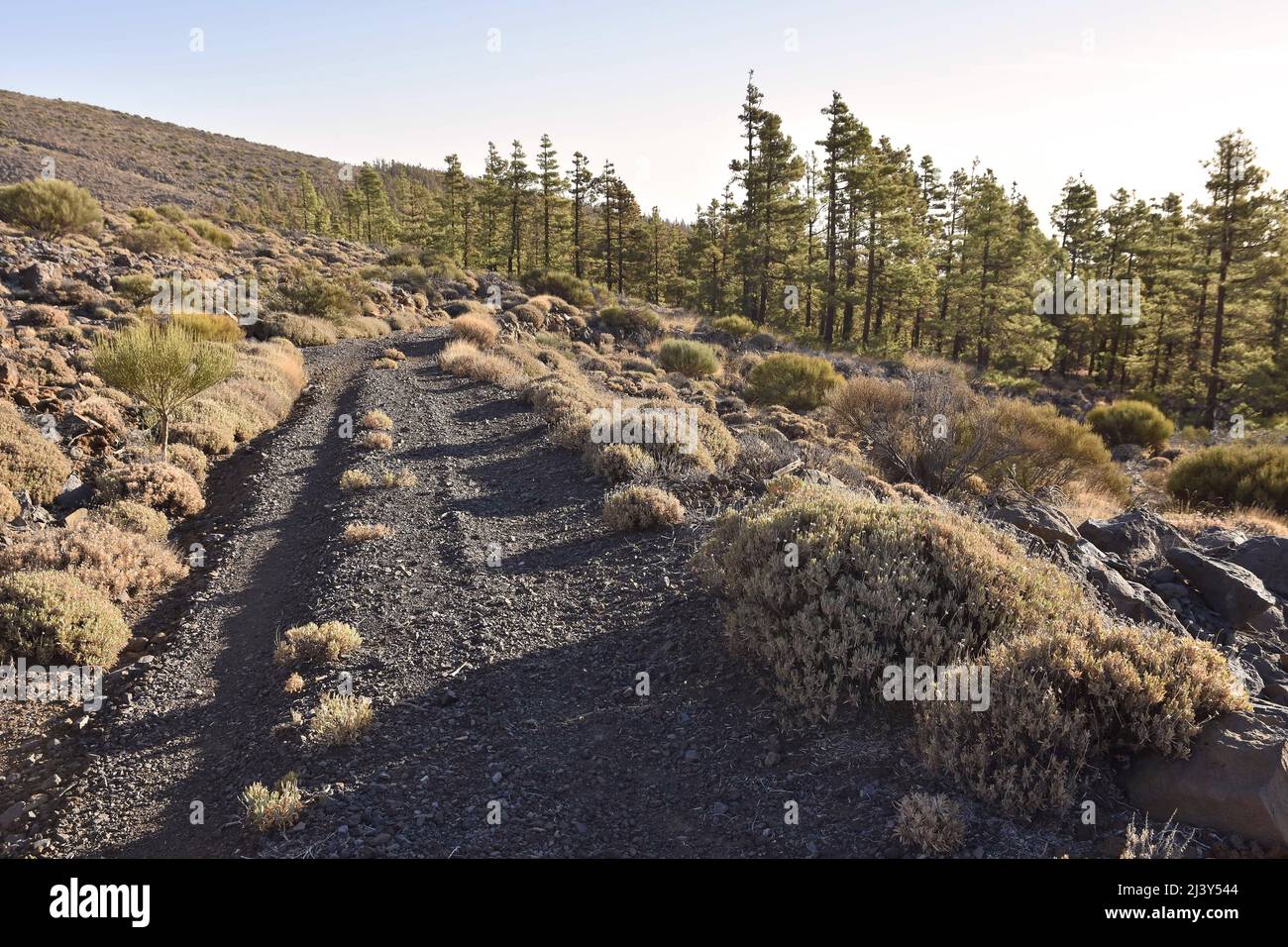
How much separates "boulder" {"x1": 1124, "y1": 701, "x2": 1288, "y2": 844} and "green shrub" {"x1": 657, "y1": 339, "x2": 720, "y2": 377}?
817 inches

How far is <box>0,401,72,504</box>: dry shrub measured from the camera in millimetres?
9094

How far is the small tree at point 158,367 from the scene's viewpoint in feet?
34.8

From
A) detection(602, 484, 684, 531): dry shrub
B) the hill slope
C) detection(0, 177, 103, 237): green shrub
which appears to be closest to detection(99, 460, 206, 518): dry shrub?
detection(602, 484, 684, 531): dry shrub

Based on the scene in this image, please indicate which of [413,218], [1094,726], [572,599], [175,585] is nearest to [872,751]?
[1094,726]

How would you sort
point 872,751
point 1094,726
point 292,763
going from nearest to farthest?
point 1094,726
point 872,751
point 292,763

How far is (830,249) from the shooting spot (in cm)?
3603

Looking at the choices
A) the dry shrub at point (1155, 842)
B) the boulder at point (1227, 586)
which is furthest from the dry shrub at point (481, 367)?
the dry shrub at point (1155, 842)

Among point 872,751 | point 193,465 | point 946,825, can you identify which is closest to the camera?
point 946,825

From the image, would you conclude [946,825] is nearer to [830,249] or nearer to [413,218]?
[830,249]

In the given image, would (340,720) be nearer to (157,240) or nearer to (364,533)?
(364,533)

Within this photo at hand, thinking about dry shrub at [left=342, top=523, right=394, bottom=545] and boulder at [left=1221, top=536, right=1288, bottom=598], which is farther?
dry shrub at [left=342, top=523, right=394, bottom=545]

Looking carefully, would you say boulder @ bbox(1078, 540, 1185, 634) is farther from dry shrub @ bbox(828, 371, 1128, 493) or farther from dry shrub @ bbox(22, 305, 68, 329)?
dry shrub @ bbox(22, 305, 68, 329)
